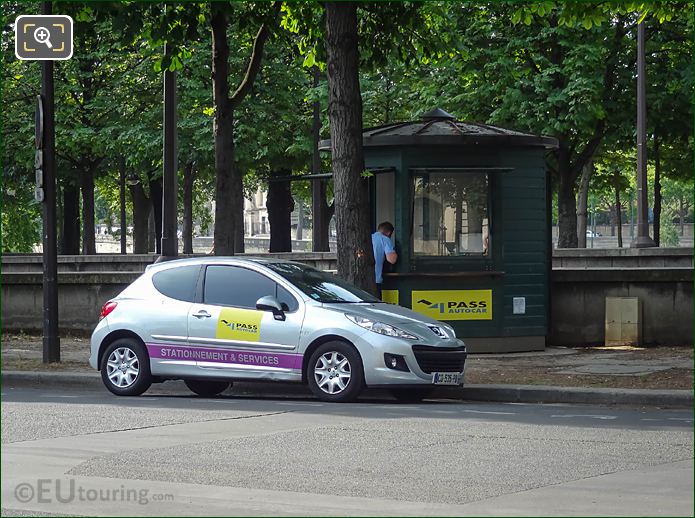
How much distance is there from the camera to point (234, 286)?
1520 centimetres

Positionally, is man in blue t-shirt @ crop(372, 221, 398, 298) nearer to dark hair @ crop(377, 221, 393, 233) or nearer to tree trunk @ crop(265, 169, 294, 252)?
dark hair @ crop(377, 221, 393, 233)

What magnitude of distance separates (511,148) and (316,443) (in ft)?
32.1

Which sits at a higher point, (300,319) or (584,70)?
(584,70)

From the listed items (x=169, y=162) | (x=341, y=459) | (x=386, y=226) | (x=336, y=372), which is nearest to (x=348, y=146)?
(x=386, y=226)

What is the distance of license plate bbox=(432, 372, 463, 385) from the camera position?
14312mm

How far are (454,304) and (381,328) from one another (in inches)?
210

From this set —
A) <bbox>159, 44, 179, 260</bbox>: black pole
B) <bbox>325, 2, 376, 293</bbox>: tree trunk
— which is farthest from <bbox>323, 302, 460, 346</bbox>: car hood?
<bbox>159, 44, 179, 260</bbox>: black pole

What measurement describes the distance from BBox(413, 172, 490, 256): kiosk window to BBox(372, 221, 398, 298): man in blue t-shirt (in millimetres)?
436

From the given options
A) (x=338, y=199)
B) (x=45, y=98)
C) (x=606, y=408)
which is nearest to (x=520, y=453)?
(x=606, y=408)

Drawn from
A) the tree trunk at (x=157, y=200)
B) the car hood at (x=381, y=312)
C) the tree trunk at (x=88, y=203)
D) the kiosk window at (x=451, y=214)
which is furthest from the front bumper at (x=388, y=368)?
the tree trunk at (x=157, y=200)

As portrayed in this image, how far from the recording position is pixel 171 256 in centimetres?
2069

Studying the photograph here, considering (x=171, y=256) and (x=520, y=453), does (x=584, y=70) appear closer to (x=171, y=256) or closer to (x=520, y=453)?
(x=171, y=256)

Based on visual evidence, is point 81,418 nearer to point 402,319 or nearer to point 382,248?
point 402,319

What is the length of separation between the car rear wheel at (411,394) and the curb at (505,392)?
14.6 inches
